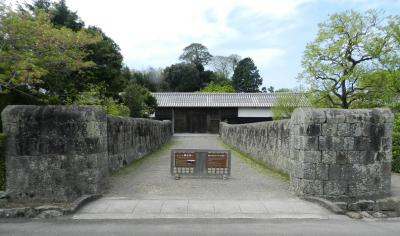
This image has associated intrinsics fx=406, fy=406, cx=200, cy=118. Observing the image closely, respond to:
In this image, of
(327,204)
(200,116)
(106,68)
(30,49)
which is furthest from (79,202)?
(200,116)

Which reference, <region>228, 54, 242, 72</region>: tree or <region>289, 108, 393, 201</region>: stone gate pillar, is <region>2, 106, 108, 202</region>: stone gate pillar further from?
<region>228, 54, 242, 72</region>: tree

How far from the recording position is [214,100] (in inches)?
1677

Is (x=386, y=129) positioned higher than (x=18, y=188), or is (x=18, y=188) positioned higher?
(x=386, y=129)

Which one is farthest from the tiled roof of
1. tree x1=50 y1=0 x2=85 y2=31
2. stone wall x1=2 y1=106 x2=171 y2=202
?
stone wall x1=2 y1=106 x2=171 y2=202

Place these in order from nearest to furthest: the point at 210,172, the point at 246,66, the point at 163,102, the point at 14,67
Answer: the point at 14,67 → the point at 210,172 → the point at 163,102 → the point at 246,66

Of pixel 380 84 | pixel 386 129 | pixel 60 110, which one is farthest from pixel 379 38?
pixel 60 110

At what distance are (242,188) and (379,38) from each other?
823 inches

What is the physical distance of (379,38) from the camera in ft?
85.8

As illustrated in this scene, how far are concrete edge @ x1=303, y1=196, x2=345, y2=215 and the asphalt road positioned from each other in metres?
0.42

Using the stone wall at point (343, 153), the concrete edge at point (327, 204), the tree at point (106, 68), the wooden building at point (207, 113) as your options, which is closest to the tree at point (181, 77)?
the wooden building at point (207, 113)

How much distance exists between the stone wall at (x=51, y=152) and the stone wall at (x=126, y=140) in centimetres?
280

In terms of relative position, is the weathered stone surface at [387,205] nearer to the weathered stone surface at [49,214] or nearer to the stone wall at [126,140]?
the weathered stone surface at [49,214]

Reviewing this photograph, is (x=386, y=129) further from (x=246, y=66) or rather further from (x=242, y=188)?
(x=246, y=66)

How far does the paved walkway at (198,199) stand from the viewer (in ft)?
23.1
